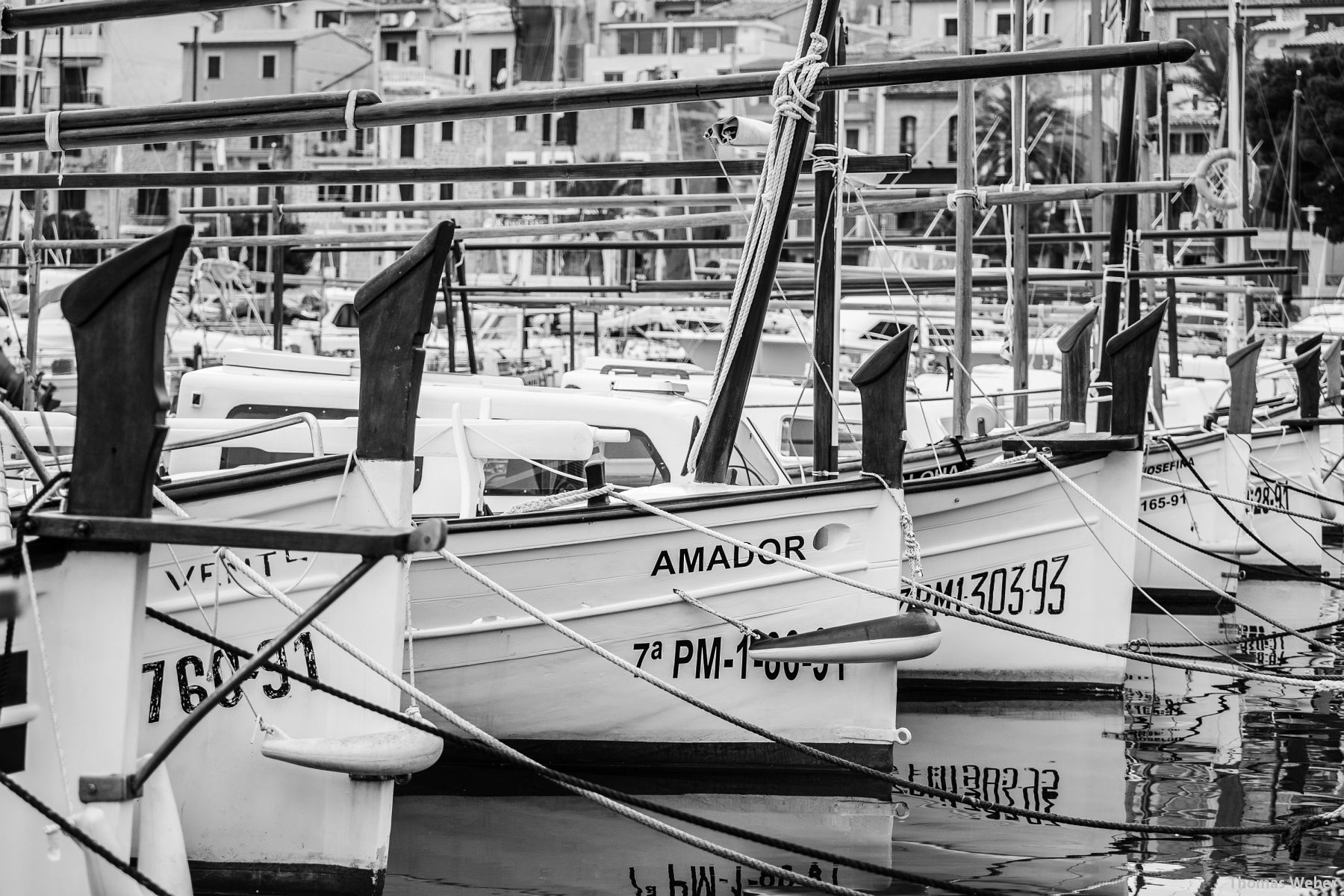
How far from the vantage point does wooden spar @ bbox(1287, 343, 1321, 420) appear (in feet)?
56.6

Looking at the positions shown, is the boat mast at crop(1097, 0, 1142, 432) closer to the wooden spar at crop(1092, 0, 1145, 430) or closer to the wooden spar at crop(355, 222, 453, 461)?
the wooden spar at crop(1092, 0, 1145, 430)

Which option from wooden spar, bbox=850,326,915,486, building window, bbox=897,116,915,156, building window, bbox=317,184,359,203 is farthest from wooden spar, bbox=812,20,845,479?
building window, bbox=897,116,915,156

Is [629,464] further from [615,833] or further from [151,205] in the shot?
[151,205]

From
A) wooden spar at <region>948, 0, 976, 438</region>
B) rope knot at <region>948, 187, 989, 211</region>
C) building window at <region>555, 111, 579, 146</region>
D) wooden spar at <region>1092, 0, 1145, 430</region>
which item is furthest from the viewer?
building window at <region>555, 111, 579, 146</region>

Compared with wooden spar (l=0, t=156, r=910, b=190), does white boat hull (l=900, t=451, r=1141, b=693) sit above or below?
below

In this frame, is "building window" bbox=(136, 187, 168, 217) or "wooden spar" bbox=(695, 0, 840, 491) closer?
"wooden spar" bbox=(695, 0, 840, 491)

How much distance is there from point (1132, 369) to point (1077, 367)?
1.73 m

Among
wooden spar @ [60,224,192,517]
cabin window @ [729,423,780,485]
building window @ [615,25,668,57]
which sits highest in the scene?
building window @ [615,25,668,57]

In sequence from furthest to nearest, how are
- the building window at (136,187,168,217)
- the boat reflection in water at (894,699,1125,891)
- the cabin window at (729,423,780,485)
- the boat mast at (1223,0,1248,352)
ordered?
the building window at (136,187,168,217) → the boat mast at (1223,0,1248,352) → the cabin window at (729,423,780,485) → the boat reflection in water at (894,699,1125,891)

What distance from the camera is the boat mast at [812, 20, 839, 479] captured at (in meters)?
9.57

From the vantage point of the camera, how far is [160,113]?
7.52 m

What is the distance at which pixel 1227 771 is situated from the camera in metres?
10.1

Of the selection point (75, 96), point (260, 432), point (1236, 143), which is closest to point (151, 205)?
point (75, 96)

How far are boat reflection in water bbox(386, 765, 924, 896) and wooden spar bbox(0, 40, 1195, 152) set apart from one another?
3533 mm
